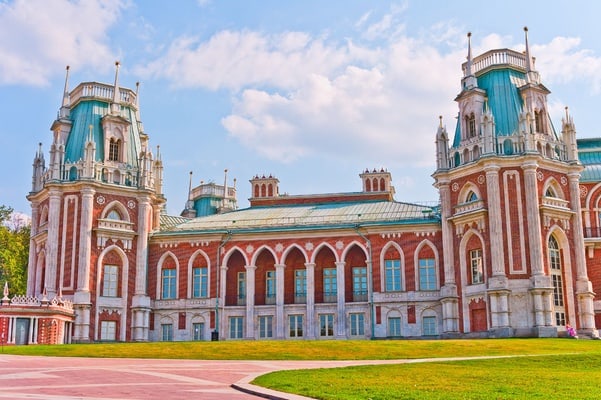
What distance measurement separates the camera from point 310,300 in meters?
54.0

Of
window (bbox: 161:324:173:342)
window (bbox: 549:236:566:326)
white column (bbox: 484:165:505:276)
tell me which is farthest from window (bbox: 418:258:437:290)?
window (bbox: 161:324:173:342)

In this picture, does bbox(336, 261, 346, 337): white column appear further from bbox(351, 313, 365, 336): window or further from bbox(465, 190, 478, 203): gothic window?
bbox(465, 190, 478, 203): gothic window

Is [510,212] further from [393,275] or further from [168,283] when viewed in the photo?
[168,283]

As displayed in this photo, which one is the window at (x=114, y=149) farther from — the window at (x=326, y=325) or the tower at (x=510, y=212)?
the tower at (x=510, y=212)

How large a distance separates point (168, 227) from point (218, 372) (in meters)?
36.3

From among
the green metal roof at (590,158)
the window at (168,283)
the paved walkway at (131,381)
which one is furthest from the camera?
the green metal roof at (590,158)

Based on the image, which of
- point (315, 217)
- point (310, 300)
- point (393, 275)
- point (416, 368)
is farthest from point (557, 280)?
point (416, 368)

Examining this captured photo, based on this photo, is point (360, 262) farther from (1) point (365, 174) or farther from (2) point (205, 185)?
(2) point (205, 185)

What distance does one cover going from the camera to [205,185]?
3433 inches

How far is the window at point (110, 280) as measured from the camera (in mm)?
53188

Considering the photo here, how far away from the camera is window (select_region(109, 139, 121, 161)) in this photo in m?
56.4

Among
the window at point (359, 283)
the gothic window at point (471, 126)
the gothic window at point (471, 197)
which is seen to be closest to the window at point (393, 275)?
the window at point (359, 283)

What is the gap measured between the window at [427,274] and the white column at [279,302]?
9931mm

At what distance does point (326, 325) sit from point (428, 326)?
23.8 ft
